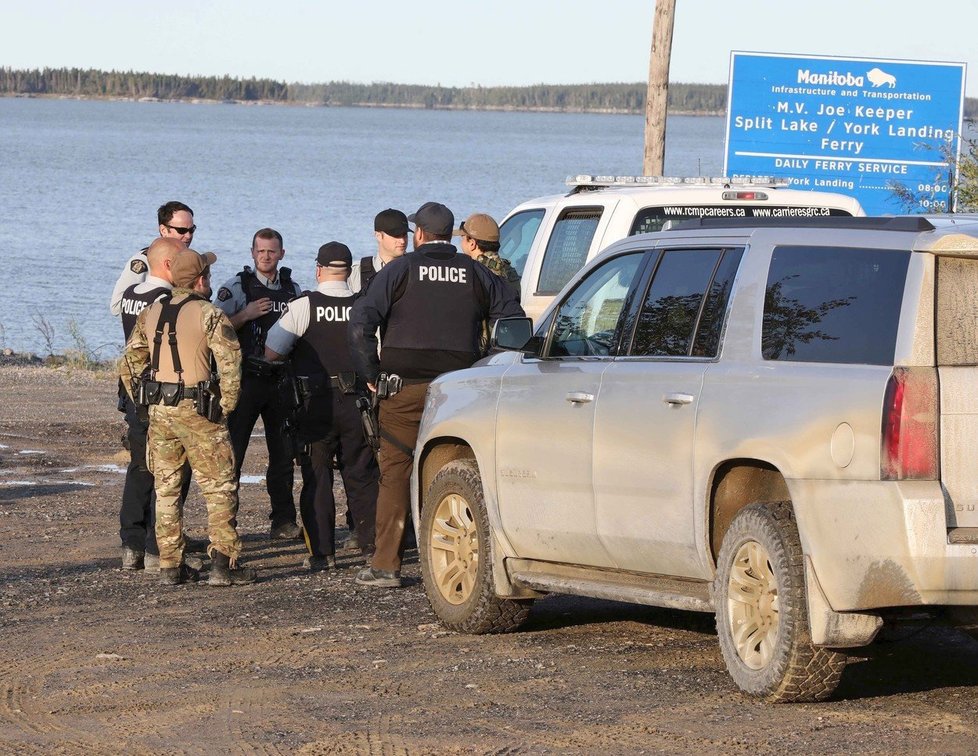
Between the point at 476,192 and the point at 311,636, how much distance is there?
7417 centimetres

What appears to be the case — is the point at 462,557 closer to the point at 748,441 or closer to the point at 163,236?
the point at 748,441

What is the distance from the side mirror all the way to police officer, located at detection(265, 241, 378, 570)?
2268 mm

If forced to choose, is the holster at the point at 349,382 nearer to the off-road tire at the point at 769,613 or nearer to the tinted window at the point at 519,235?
the tinted window at the point at 519,235

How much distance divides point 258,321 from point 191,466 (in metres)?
1.55

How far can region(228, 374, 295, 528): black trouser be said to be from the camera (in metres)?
10.8

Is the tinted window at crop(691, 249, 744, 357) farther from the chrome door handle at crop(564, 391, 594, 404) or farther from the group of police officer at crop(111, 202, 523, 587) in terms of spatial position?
the group of police officer at crop(111, 202, 523, 587)

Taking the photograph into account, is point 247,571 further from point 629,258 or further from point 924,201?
point 924,201

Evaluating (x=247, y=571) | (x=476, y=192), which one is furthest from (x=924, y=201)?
(x=476, y=192)

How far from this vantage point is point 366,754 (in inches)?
241

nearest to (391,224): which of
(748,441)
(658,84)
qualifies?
(748,441)

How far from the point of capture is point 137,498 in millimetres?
10211

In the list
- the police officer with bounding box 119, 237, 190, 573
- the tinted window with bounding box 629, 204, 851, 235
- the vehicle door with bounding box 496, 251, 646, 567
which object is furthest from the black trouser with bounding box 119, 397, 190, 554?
the tinted window with bounding box 629, 204, 851, 235

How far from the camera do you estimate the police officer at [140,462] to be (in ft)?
32.8

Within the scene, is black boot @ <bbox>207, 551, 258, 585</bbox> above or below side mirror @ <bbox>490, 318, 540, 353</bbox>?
below
